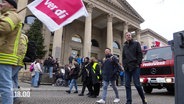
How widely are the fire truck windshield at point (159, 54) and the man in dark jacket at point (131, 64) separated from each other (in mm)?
4127

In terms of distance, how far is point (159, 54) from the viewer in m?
9.84

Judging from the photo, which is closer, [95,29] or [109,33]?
[109,33]

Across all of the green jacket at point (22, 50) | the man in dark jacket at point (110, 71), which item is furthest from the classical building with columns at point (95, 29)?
the green jacket at point (22, 50)

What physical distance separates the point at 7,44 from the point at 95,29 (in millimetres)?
36836

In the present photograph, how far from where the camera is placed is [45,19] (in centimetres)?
480

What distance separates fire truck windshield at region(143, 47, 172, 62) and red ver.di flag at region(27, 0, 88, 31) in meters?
6.03

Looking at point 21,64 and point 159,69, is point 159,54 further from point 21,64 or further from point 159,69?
point 21,64

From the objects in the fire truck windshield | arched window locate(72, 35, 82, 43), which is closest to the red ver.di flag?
the fire truck windshield

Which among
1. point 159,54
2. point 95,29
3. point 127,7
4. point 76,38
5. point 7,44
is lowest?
point 7,44

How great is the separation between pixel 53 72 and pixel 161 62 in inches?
375

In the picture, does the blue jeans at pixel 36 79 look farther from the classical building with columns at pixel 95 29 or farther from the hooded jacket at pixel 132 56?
the classical building with columns at pixel 95 29

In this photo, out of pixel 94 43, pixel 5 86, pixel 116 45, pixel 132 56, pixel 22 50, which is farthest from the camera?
pixel 116 45

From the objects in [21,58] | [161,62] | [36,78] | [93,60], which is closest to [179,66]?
[21,58]

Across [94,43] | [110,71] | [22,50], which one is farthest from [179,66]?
[94,43]
